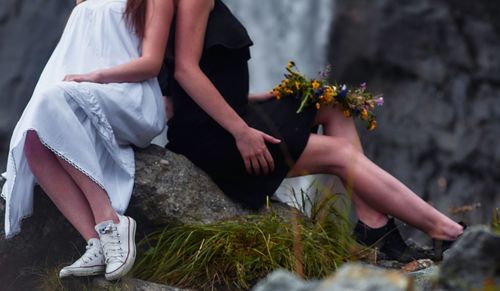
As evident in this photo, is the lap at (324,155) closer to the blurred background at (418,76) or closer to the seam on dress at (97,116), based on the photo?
the seam on dress at (97,116)

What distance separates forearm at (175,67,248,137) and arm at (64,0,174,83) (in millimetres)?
114

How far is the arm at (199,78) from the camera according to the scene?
3.82 meters

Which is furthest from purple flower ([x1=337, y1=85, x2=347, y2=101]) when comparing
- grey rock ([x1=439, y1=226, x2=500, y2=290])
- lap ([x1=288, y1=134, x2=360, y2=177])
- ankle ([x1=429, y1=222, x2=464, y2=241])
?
grey rock ([x1=439, y1=226, x2=500, y2=290])

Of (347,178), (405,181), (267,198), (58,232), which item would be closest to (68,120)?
(58,232)

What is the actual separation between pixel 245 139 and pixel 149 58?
0.47m

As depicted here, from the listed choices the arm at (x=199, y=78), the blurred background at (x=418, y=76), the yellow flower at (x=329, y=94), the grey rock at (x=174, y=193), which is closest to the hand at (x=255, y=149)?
the arm at (x=199, y=78)

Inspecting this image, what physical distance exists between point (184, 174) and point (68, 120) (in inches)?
22.7

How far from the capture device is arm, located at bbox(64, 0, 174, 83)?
3725mm

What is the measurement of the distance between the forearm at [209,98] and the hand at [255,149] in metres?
0.03

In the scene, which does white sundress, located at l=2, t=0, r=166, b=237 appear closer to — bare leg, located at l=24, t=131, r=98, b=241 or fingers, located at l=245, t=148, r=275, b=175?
bare leg, located at l=24, t=131, r=98, b=241

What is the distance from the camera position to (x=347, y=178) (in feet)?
13.3

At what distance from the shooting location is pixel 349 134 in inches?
163

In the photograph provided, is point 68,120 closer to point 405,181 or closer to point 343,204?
point 343,204

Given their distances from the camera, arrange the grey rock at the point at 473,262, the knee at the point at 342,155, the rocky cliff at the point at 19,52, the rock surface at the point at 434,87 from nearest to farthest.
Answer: the grey rock at the point at 473,262 < the knee at the point at 342,155 < the rocky cliff at the point at 19,52 < the rock surface at the point at 434,87
